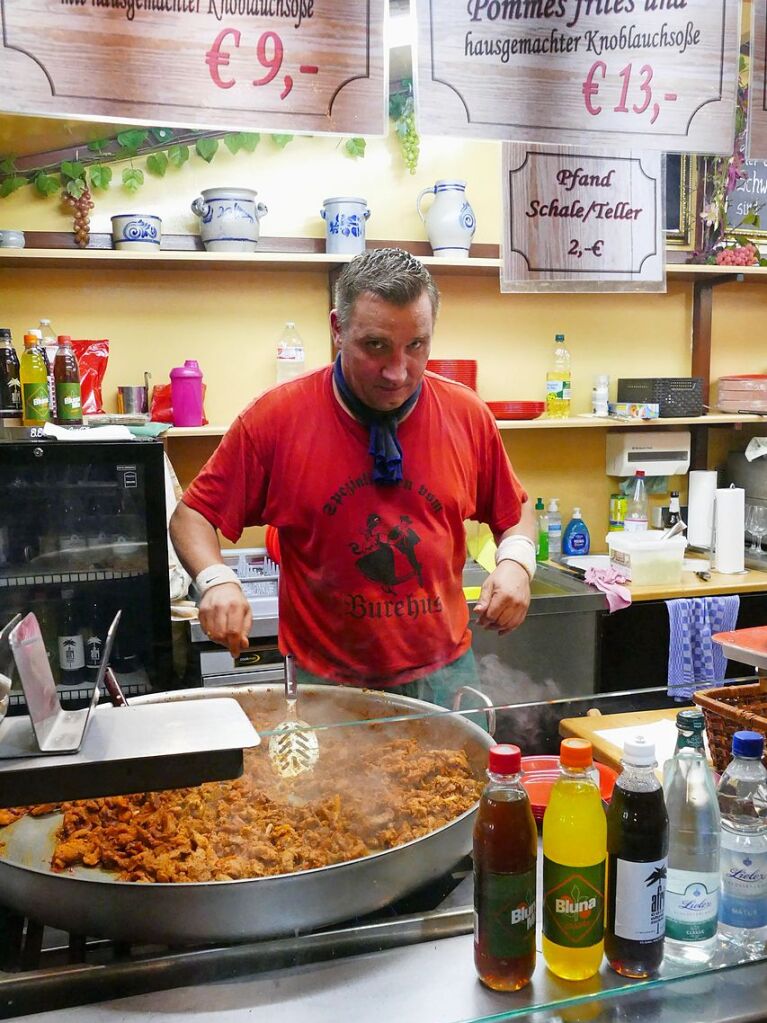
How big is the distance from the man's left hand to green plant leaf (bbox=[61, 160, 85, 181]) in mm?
2537

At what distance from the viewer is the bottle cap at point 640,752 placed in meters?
0.86

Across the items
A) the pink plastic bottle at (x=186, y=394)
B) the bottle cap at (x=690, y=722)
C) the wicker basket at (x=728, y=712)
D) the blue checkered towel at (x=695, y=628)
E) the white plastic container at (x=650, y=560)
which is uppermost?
the pink plastic bottle at (x=186, y=394)

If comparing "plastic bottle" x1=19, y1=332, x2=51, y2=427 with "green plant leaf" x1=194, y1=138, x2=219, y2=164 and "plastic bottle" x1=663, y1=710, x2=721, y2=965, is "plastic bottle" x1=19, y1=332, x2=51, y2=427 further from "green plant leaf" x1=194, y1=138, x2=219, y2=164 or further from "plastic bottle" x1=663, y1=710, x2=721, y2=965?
"plastic bottle" x1=663, y1=710, x2=721, y2=965

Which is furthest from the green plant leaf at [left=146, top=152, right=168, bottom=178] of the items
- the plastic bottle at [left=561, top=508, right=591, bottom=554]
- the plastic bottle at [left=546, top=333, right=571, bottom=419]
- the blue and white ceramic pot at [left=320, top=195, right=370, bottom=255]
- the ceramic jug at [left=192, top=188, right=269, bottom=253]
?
the plastic bottle at [left=561, top=508, right=591, bottom=554]

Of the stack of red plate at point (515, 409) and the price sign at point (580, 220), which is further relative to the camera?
the stack of red plate at point (515, 409)

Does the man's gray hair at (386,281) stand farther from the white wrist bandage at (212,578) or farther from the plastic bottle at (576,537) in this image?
the plastic bottle at (576,537)

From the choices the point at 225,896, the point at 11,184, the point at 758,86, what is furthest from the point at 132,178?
the point at 225,896

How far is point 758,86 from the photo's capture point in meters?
1.43

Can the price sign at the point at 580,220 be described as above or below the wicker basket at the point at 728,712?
above

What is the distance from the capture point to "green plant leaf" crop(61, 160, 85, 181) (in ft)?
11.1

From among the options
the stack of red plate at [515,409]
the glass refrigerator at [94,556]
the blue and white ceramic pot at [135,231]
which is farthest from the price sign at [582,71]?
the stack of red plate at [515,409]

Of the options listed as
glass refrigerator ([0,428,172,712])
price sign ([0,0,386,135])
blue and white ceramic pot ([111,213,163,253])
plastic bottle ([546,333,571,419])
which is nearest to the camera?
price sign ([0,0,386,135])

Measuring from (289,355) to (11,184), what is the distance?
4.02 ft

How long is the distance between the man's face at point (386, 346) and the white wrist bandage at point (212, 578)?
1.65 ft
